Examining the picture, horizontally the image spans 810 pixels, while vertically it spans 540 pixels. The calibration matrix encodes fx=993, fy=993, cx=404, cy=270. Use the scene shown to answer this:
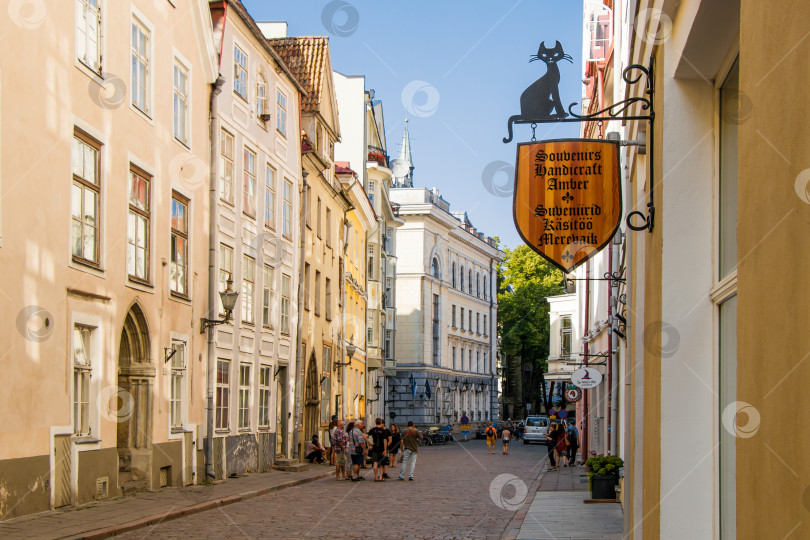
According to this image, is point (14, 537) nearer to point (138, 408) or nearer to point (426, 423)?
point (138, 408)

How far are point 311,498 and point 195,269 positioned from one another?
5.92 m

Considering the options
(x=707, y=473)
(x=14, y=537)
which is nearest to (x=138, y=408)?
(x=14, y=537)

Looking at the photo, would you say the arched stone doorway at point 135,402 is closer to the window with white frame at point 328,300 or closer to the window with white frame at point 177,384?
the window with white frame at point 177,384

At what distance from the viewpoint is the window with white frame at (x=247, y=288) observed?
27.0 meters

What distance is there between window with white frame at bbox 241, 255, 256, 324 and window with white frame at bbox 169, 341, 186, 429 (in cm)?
491

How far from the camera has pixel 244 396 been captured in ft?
89.2

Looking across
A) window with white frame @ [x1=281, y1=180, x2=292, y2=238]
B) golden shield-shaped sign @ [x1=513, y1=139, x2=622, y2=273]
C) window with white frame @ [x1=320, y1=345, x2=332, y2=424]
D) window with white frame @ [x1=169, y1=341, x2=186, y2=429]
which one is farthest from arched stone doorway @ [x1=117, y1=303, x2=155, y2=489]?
window with white frame @ [x1=320, y1=345, x2=332, y2=424]

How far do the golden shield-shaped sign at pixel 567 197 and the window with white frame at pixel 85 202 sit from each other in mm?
10868

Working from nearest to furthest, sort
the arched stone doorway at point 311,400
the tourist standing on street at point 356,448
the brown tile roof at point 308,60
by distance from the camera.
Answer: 1. the tourist standing on street at point 356,448
2. the arched stone doorway at point 311,400
3. the brown tile roof at point 308,60

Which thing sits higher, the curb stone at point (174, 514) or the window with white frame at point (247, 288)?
the window with white frame at point (247, 288)

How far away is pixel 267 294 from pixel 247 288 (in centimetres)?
203

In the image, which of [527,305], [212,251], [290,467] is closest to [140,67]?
[212,251]

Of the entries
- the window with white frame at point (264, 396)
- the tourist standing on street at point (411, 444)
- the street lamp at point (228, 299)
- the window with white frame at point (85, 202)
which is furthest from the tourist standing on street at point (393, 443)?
the window with white frame at point (85, 202)

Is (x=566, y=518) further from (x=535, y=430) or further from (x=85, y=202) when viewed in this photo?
(x=535, y=430)
